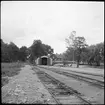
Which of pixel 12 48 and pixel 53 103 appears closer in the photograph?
pixel 53 103

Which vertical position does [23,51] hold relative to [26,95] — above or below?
above

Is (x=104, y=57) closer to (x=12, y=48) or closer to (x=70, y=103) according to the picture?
(x=70, y=103)

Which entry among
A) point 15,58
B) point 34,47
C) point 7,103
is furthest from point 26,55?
point 7,103

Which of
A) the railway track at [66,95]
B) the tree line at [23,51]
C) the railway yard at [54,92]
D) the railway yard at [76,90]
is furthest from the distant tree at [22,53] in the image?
the railway track at [66,95]

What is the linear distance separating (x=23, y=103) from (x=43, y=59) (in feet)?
191

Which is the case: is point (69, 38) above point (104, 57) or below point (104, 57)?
above

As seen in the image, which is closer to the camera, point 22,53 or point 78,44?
point 78,44

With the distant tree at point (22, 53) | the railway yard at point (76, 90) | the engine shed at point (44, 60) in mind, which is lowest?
the engine shed at point (44, 60)

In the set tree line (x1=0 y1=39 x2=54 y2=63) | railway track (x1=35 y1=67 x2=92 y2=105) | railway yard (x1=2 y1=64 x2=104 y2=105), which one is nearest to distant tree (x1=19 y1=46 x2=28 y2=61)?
tree line (x1=0 y1=39 x2=54 y2=63)

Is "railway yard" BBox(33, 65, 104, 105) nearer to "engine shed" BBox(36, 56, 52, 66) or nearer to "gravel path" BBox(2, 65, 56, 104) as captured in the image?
"gravel path" BBox(2, 65, 56, 104)

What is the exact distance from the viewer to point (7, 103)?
256 inches

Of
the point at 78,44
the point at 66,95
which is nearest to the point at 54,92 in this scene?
the point at 66,95

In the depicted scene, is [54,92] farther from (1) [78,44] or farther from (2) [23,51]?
(2) [23,51]

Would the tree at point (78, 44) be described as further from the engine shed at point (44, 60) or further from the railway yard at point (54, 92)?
the railway yard at point (54, 92)
